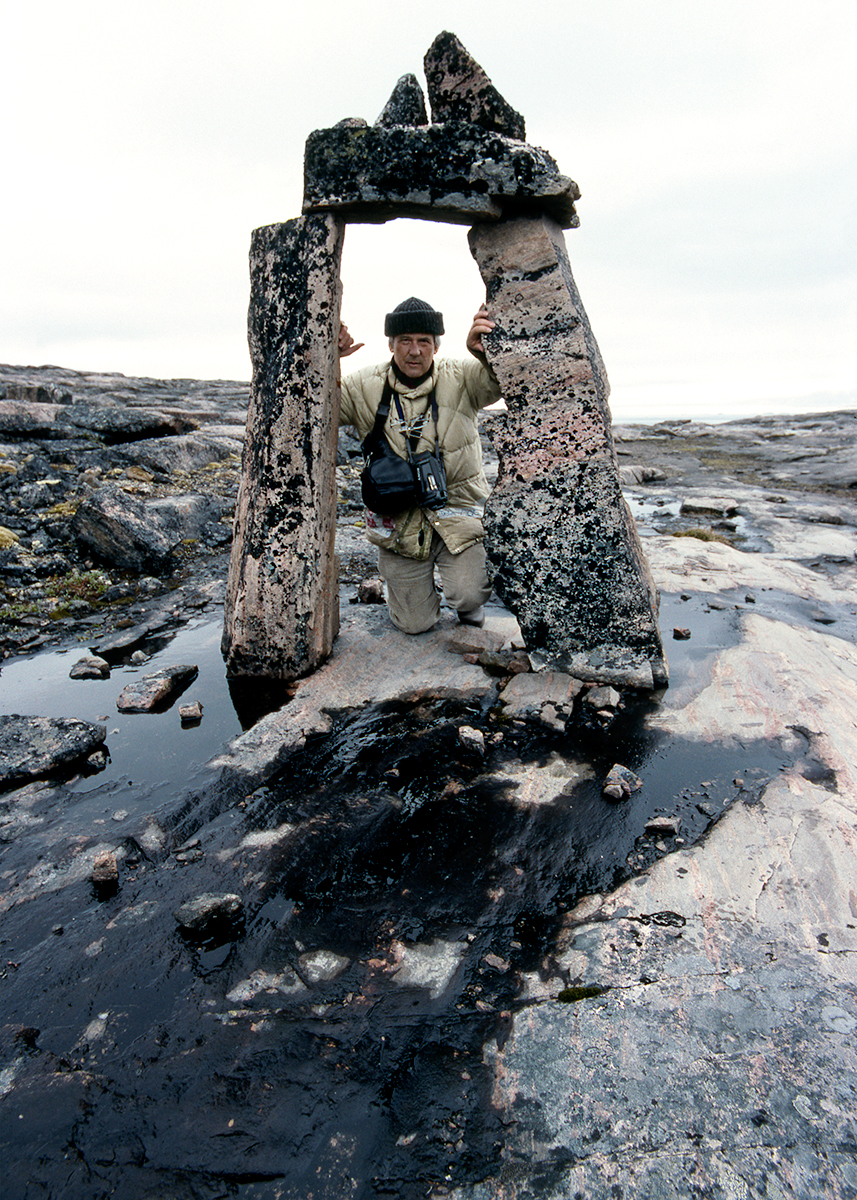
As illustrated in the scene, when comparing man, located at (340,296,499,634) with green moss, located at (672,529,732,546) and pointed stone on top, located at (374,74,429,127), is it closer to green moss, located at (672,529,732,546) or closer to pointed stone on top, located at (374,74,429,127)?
pointed stone on top, located at (374,74,429,127)

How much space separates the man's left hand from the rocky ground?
6.70ft

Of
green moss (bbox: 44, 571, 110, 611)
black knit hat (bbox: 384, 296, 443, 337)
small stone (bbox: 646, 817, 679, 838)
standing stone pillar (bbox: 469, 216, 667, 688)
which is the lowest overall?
small stone (bbox: 646, 817, 679, 838)

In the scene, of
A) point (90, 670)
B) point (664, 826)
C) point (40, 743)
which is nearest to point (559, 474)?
point (664, 826)

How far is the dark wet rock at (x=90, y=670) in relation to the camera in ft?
15.4

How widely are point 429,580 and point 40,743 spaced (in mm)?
2778

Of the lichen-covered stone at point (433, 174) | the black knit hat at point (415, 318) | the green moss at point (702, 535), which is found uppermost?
the lichen-covered stone at point (433, 174)

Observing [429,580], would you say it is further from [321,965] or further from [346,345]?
[321,965]

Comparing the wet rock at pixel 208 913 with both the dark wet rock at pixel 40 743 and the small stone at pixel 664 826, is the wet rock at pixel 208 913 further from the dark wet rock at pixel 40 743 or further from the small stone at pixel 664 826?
the small stone at pixel 664 826

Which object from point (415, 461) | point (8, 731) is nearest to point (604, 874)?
point (415, 461)

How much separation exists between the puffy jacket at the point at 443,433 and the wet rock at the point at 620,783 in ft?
7.13

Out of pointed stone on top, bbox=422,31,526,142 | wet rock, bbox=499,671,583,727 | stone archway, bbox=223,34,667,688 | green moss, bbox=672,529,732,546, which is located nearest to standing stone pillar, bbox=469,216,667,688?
stone archway, bbox=223,34,667,688

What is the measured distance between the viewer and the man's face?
14.7 feet

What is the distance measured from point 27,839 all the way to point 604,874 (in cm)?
257

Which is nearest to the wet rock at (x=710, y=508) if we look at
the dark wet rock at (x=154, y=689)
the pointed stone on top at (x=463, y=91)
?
the pointed stone on top at (x=463, y=91)
